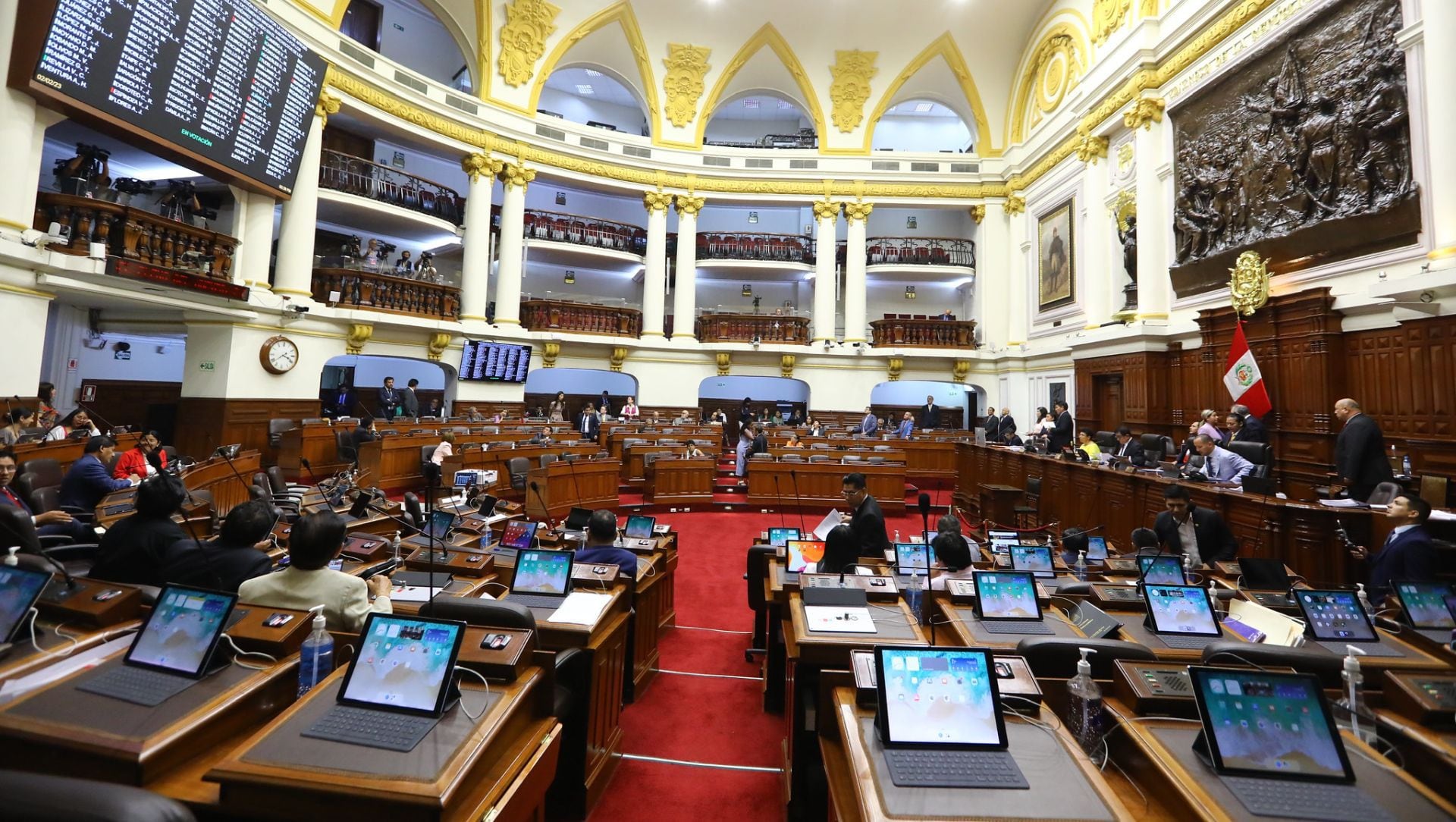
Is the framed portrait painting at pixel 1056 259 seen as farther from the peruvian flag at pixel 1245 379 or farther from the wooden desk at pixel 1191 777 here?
the wooden desk at pixel 1191 777

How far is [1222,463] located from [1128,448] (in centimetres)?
216

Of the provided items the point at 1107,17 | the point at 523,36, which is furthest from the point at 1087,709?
the point at 523,36

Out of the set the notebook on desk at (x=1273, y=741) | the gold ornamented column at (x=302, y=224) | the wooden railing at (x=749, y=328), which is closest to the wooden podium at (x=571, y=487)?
the notebook on desk at (x=1273, y=741)

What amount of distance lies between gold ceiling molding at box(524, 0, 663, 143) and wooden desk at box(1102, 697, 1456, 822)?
54.6 ft

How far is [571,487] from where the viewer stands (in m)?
8.13

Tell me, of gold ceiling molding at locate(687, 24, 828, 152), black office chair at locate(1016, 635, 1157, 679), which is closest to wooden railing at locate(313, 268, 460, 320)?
gold ceiling molding at locate(687, 24, 828, 152)

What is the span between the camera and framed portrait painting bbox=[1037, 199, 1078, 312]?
12.9m

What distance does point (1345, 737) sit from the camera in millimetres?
1675

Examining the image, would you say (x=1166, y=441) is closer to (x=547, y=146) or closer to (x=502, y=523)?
(x=502, y=523)

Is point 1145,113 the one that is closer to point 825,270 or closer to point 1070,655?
point 825,270

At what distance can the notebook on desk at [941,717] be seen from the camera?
5.04ft

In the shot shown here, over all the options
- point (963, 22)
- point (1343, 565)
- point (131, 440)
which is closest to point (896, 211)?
point (963, 22)

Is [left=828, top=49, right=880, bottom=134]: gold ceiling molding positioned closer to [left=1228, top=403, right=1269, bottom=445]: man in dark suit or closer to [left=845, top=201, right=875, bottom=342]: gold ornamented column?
[left=845, top=201, right=875, bottom=342]: gold ornamented column

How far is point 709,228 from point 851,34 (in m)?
7.04
